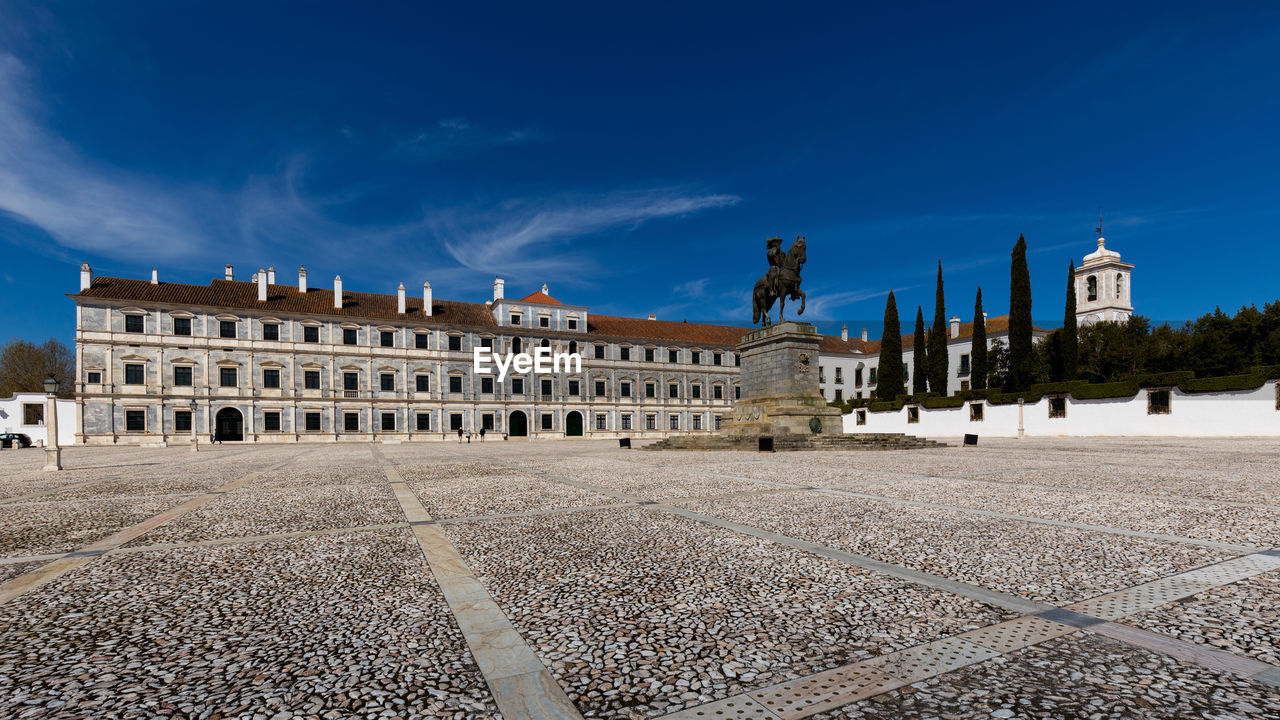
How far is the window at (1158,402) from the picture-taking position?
94.3ft

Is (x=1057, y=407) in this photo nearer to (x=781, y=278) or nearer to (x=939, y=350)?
(x=939, y=350)

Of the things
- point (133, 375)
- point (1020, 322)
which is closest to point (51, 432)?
point (133, 375)

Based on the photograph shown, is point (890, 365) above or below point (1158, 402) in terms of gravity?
above

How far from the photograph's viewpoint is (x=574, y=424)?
51.7 meters

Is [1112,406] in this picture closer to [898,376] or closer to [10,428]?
[898,376]

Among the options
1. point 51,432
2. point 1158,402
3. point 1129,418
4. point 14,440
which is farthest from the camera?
point 14,440

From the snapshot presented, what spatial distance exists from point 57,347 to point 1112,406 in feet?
272

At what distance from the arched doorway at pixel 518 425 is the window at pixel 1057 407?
35946mm

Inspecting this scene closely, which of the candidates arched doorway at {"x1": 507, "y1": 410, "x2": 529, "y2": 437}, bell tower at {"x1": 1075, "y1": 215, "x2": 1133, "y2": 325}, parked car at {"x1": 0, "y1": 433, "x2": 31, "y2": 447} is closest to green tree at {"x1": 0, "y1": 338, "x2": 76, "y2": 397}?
parked car at {"x1": 0, "y1": 433, "x2": 31, "y2": 447}

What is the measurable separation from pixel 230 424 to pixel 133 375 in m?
6.34

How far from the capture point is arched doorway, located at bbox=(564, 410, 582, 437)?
5141cm

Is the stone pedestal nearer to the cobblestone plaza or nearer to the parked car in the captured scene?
the cobblestone plaza

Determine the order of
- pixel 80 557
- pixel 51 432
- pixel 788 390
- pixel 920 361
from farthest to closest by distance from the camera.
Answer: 1. pixel 920 361
2. pixel 788 390
3. pixel 51 432
4. pixel 80 557

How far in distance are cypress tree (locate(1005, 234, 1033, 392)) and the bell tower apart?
2449 cm
